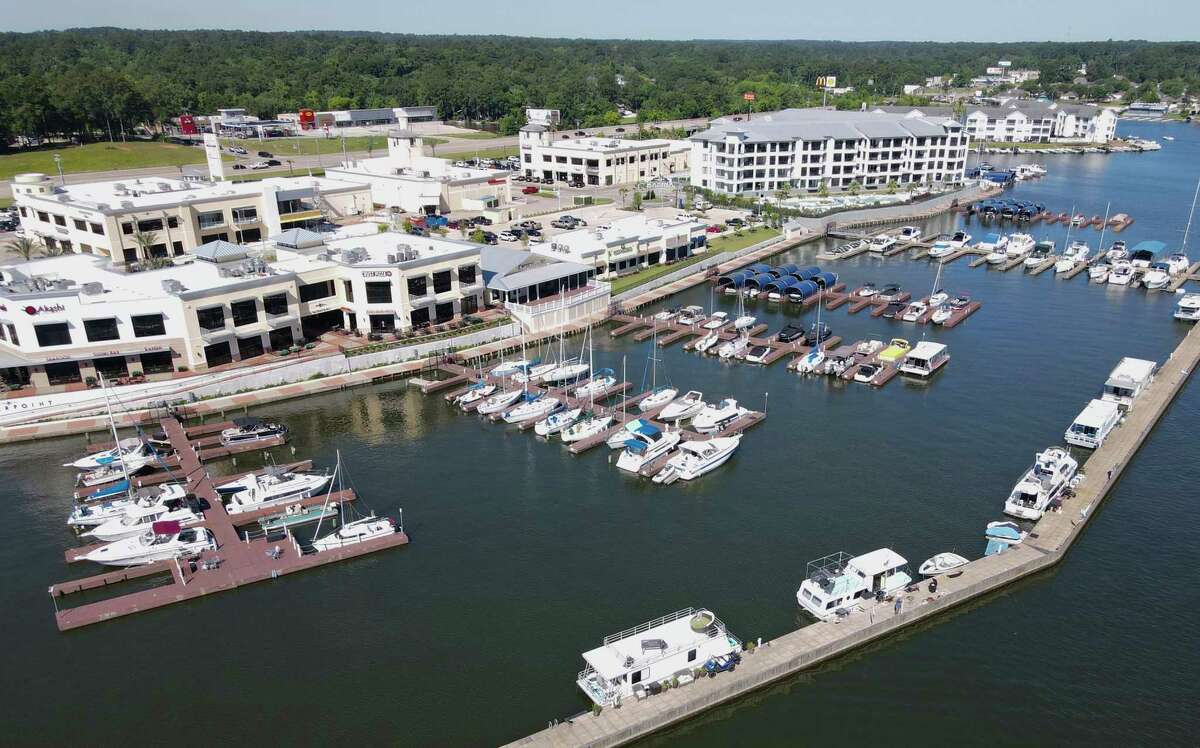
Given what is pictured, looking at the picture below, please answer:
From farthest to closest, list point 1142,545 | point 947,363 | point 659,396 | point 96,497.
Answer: point 947,363 → point 659,396 → point 96,497 → point 1142,545

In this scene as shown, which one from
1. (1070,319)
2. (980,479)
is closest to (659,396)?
(980,479)

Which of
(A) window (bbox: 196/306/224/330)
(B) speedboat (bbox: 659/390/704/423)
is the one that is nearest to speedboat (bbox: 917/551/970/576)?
(B) speedboat (bbox: 659/390/704/423)

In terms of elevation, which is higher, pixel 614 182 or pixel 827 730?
pixel 614 182

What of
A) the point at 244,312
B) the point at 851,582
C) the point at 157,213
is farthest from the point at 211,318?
the point at 851,582

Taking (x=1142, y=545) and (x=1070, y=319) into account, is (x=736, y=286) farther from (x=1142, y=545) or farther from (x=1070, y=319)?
(x=1142, y=545)

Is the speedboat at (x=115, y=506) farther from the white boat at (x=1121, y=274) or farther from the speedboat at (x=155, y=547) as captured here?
the white boat at (x=1121, y=274)

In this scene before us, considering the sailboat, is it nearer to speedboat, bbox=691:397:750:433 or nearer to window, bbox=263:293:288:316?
speedboat, bbox=691:397:750:433

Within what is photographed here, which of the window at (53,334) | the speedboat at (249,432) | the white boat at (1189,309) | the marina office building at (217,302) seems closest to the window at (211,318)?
the marina office building at (217,302)
